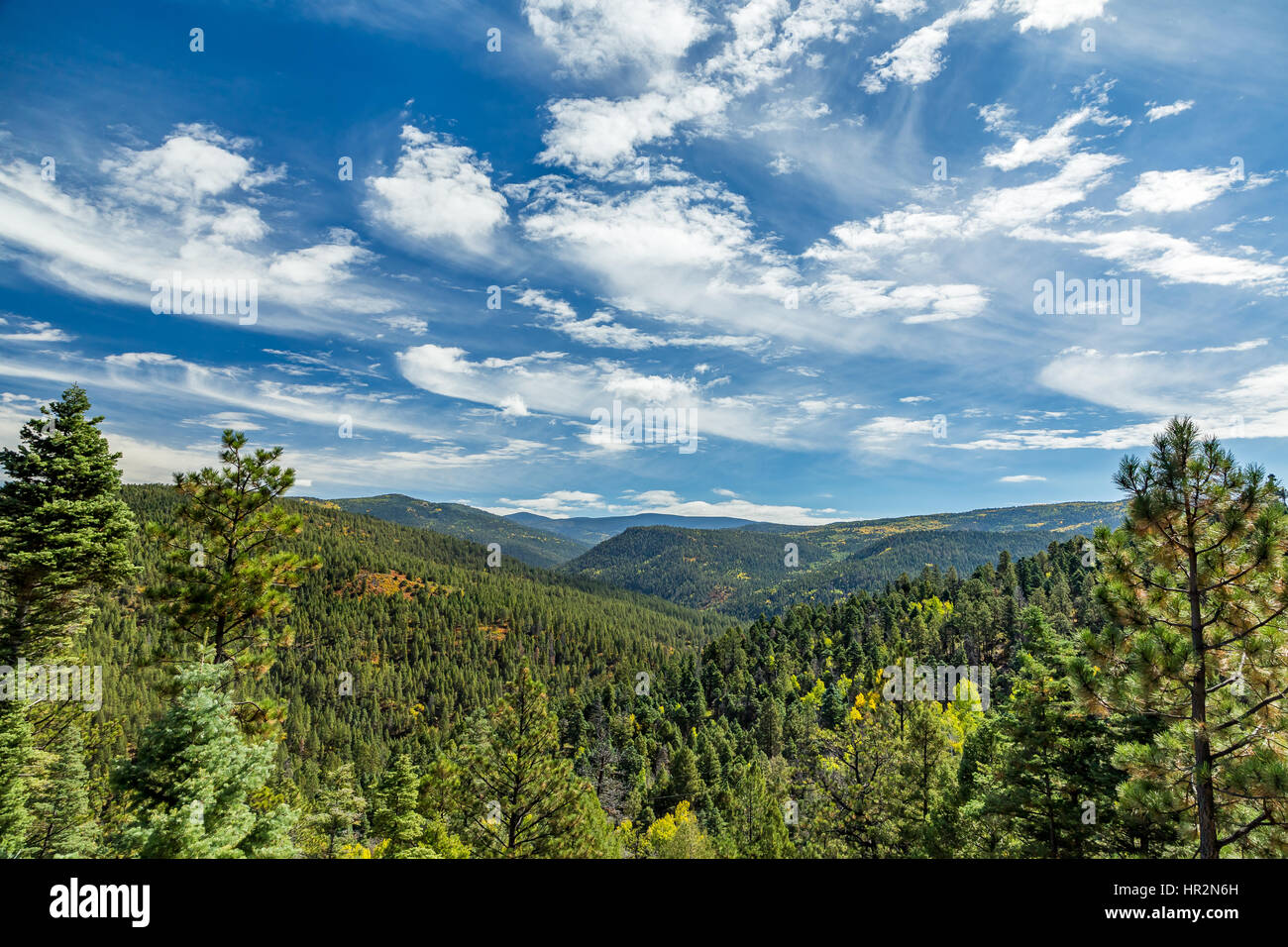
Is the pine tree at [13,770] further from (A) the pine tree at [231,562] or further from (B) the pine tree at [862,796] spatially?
(B) the pine tree at [862,796]

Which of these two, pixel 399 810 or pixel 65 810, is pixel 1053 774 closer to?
pixel 399 810

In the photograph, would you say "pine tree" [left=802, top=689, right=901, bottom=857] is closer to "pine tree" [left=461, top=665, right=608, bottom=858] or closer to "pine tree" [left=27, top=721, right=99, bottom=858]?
"pine tree" [left=461, top=665, right=608, bottom=858]

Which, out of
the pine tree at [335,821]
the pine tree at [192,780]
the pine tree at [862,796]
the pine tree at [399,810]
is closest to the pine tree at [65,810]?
the pine tree at [335,821]

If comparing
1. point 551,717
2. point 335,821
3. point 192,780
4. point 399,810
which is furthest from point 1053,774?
point 335,821

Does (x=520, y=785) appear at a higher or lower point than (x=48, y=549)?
lower

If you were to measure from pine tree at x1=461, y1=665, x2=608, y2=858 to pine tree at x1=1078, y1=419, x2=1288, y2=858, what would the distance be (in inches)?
719

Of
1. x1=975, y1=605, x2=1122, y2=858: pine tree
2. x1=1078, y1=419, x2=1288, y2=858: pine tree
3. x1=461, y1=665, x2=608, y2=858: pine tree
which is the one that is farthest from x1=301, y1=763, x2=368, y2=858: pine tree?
x1=1078, y1=419, x2=1288, y2=858: pine tree

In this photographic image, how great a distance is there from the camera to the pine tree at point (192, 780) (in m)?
10.0

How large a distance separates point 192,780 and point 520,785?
12774mm

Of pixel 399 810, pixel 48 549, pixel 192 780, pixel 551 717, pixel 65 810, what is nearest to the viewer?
pixel 192 780

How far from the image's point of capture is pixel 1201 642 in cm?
892
